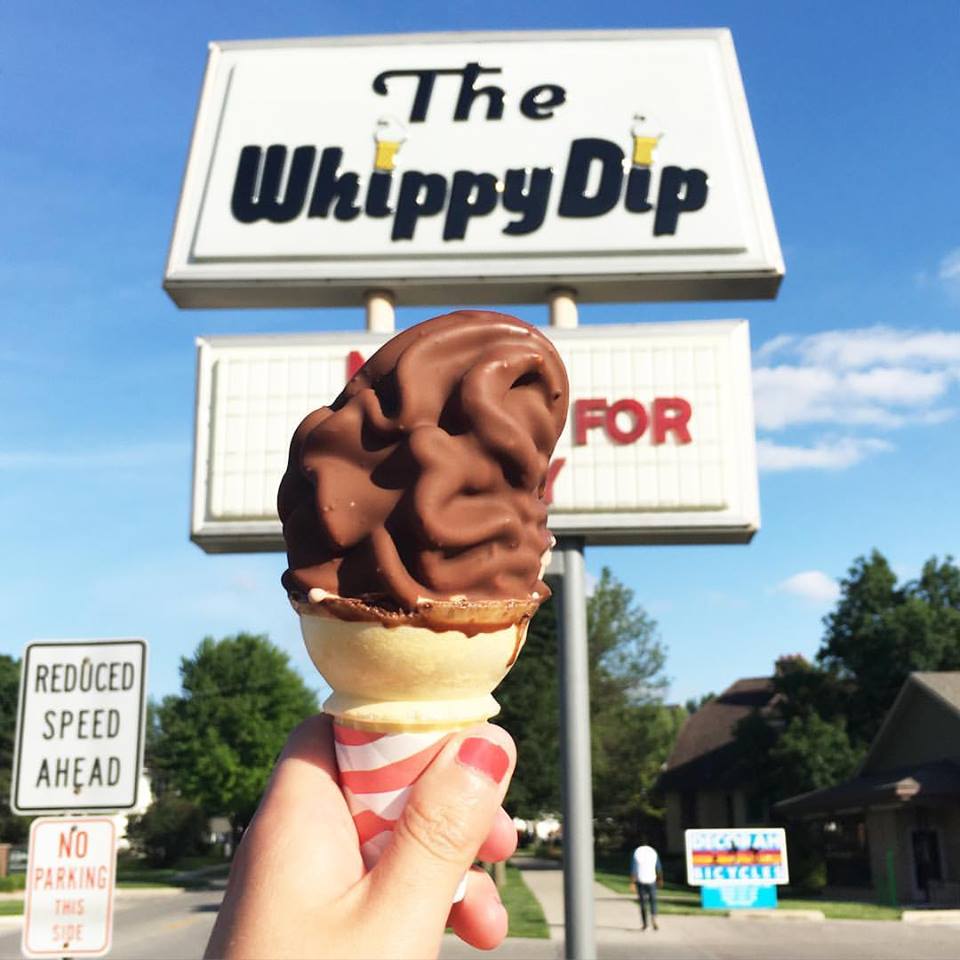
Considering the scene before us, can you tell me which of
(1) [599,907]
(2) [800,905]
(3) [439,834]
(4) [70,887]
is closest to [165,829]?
(1) [599,907]

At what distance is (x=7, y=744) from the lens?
47.5 metres

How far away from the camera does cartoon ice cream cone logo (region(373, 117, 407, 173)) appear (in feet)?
37.7

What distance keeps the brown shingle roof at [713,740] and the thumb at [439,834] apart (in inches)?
1489

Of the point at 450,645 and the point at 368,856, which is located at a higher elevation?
the point at 450,645

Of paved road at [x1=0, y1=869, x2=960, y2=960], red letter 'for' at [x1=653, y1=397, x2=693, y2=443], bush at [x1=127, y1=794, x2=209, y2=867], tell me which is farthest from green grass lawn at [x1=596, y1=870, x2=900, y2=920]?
bush at [x1=127, y1=794, x2=209, y2=867]

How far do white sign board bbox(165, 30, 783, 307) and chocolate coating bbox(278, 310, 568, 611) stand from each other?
8794mm

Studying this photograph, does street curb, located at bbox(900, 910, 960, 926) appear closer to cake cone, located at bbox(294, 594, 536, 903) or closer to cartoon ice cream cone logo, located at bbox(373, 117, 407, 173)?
cartoon ice cream cone logo, located at bbox(373, 117, 407, 173)

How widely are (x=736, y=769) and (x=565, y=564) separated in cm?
3006

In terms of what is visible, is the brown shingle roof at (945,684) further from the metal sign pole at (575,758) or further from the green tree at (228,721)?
the green tree at (228,721)

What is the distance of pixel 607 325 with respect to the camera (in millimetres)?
11406

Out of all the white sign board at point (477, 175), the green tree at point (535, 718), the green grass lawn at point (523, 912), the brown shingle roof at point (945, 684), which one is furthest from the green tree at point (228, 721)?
the white sign board at point (477, 175)

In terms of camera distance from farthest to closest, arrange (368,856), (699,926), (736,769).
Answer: (736,769) → (699,926) → (368,856)

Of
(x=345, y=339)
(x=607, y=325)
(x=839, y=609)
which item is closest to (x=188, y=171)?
(x=345, y=339)

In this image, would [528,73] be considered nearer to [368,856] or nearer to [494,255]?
[494,255]
